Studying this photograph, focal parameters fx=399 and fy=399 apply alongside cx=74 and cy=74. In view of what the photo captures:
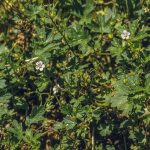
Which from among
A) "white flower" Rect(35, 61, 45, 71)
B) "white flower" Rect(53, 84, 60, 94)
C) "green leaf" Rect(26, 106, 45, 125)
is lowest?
"green leaf" Rect(26, 106, 45, 125)

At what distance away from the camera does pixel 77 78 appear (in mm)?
3342

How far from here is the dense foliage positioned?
3201 millimetres

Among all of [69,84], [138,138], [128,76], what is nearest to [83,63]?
[69,84]

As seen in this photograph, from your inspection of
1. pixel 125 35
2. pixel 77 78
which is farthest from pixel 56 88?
pixel 125 35

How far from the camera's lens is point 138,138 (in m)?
3.25

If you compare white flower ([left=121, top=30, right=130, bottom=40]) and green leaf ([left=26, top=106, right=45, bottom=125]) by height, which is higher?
white flower ([left=121, top=30, right=130, bottom=40])

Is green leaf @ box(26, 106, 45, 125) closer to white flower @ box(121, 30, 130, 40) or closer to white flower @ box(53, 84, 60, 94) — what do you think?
white flower @ box(53, 84, 60, 94)

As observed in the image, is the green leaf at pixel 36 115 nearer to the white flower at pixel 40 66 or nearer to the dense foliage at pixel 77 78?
the dense foliage at pixel 77 78

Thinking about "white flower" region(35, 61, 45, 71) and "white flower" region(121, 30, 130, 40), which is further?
"white flower" region(35, 61, 45, 71)

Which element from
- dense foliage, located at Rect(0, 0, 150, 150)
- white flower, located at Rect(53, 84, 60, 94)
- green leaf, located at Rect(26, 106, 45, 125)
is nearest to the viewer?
dense foliage, located at Rect(0, 0, 150, 150)

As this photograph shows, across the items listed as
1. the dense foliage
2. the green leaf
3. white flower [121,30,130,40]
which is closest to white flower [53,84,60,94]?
the dense foliage

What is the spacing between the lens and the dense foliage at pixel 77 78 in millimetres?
3201

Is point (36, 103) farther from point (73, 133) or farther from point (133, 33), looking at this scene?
point (133, 33)

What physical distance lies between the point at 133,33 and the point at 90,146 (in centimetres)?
101
